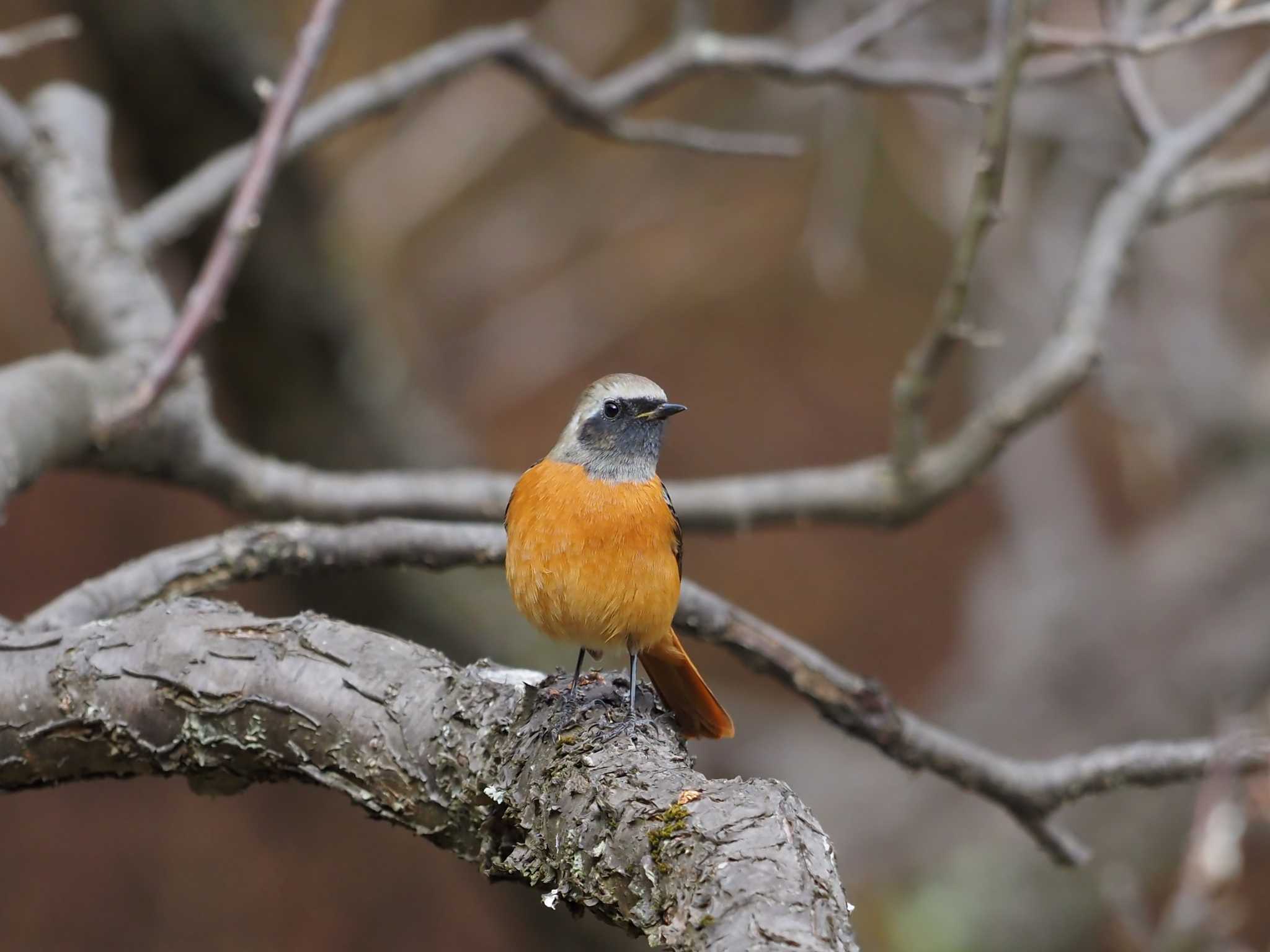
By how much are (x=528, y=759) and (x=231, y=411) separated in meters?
5.58

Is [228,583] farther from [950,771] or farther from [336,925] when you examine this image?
[336,925]

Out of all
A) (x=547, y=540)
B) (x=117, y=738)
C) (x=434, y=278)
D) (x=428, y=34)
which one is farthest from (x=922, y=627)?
(x=117, y=738)

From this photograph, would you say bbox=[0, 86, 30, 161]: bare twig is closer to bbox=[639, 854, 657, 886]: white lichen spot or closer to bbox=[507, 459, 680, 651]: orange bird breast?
bbox=[507, 459, 680, 651]: orange bird breast

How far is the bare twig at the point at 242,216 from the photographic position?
3273mm

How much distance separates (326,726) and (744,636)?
3.93 feet

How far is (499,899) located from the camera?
7766mm

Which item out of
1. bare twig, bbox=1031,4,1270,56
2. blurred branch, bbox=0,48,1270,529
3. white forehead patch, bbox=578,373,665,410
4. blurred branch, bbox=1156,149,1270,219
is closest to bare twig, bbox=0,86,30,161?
blurred branch, bbox=0,48,1270,529

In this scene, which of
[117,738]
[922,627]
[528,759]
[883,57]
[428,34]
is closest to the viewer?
[528,759]

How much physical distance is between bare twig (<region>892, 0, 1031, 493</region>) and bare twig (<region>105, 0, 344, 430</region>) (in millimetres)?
1852

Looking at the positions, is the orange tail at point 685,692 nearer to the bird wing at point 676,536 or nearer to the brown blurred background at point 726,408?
the bird wing at point 676,536

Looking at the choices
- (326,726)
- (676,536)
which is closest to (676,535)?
(676,536)

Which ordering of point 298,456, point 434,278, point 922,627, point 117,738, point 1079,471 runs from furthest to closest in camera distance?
point 922,627 → point 434,278 → point 1079,471 → point 298,456 → point 117,738

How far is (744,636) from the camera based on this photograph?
3162 millimetres

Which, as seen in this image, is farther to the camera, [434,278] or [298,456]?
[434,278]
